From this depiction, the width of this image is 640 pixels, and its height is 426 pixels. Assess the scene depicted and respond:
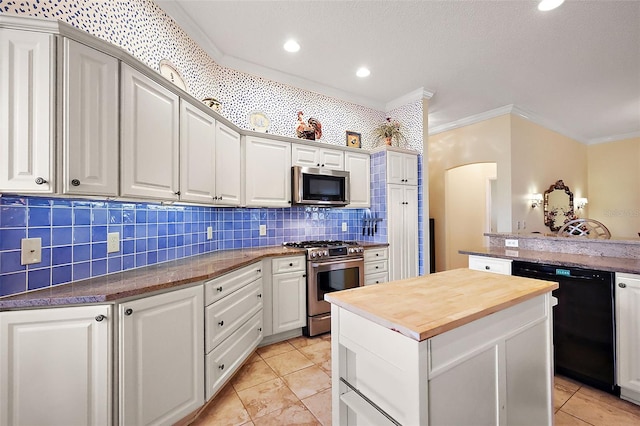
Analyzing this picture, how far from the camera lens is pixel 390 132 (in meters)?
3.79

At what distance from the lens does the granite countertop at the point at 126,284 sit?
3.91 feet

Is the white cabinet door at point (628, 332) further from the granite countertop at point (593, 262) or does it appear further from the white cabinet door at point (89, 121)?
the white cabinet door at point (89, 121)

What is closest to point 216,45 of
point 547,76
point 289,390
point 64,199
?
point 64,199

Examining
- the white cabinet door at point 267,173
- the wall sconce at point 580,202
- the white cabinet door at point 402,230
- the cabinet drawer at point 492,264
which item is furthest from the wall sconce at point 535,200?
the white cabinet door at point 267,173

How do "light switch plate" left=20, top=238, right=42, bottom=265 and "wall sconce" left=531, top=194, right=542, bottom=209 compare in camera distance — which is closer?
"light switch plate" left=20, top=238, right=42, bottom=265

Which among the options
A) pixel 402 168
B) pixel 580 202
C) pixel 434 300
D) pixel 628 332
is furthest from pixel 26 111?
pixel 580 202

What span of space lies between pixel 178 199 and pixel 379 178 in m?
2.50

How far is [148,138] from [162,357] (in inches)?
50.7

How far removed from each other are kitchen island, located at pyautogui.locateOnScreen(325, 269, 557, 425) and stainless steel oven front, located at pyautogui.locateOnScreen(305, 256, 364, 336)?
146cm

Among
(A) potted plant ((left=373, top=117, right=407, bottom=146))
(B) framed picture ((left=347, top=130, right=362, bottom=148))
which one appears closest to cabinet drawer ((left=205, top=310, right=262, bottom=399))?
(B) framed picture ((left=347, top=130, right=362, bottom=148))

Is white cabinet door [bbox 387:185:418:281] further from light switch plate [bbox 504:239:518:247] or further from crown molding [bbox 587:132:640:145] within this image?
crown molding [bbox 587:132:640:145]

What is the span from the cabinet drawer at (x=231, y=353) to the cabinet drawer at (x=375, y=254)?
1423 millimetres

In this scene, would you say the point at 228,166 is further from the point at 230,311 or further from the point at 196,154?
the point at 230,311

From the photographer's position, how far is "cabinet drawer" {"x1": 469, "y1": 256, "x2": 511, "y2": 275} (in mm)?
2410
